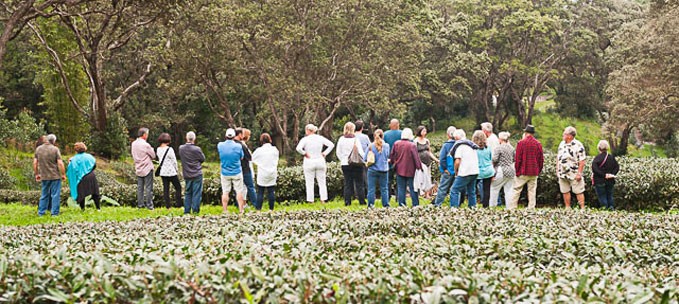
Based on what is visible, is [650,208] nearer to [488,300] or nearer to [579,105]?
[488,300]

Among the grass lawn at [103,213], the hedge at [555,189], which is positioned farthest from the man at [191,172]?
the hedge at [555,189]

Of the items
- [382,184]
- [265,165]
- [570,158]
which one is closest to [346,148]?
[382,184]

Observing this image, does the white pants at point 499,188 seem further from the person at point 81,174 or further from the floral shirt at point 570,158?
the person at point 81,174

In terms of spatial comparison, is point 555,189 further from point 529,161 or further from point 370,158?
point 370,158

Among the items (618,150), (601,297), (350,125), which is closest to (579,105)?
(618,150)

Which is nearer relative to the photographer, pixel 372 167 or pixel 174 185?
pixel 372 167

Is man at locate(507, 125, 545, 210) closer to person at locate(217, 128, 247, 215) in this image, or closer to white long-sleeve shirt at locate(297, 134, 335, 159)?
white long-sleeve shirt at locate(297, 134, 335, 159)

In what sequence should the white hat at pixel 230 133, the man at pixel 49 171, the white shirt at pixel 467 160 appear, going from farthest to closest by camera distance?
1. the man at pixel 49 171
2. the white hat at pixel 230 133
3. the white shirt at pixel 467 160

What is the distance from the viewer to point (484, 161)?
11891 millimetres

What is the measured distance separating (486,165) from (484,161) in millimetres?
108

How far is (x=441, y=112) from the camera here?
157 ft

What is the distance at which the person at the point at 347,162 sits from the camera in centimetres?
1242

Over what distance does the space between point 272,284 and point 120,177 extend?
75.1 feet

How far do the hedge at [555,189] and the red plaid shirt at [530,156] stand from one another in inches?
83.4
